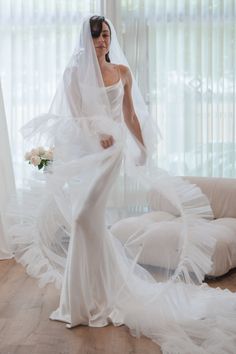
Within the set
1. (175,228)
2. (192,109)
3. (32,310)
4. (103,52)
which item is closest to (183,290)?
(175,228)

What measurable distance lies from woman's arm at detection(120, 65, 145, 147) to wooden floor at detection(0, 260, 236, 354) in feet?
3.90

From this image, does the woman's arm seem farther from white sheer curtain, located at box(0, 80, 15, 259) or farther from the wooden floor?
white sheer curtain, located at box(0, 80, 15, 259)

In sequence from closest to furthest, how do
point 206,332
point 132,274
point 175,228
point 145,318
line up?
point 206,332, point 145,318, point 132,274, point 175,228

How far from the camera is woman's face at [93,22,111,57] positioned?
3375 mm

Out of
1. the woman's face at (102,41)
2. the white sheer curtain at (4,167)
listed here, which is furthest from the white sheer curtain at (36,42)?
the woman's face at (102,41)

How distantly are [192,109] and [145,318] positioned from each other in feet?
9.76

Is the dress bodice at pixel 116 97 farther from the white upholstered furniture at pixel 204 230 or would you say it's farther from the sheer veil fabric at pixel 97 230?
the white upholstered furniture at pixel 204 230

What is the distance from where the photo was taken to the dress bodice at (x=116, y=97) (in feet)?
11.2

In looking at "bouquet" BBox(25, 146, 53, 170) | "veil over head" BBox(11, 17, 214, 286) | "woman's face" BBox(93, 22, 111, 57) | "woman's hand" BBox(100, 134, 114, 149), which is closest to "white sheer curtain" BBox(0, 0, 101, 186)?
"bouquet" BBox(25, 146, 53, 170)

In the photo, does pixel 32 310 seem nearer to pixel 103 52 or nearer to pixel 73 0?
pixel 103 52

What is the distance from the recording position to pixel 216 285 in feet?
13.5

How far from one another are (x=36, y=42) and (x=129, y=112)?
8.29 feet

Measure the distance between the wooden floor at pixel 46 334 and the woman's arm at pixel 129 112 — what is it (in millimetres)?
1190

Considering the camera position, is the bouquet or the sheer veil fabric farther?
the bouquet
